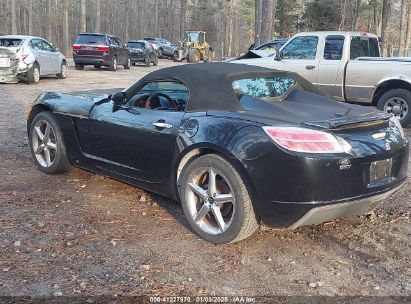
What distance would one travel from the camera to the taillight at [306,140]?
3.51 meters

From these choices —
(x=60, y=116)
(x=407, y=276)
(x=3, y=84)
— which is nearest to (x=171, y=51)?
(x=3, y=84)

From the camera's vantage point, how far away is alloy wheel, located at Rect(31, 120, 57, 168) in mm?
5656

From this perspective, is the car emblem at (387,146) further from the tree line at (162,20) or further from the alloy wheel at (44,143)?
the tree line at (162,20)

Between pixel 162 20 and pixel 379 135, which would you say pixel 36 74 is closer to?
pixel 379 135

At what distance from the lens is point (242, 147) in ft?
12.1

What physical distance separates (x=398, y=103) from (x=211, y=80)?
250 inches

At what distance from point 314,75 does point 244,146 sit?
23.4ft

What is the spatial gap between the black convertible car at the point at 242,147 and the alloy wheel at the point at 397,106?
515cm

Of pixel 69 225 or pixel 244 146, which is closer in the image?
pixel 244 146

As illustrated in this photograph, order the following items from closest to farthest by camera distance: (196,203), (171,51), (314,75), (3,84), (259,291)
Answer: (259,291), (196,203), (314,75), (3,84), (171,51)

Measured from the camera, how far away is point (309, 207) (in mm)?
3525

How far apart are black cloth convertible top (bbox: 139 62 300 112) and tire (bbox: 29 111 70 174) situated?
4.57 ft

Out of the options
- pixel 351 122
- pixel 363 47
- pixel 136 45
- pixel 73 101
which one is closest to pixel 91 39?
pixel 136 45

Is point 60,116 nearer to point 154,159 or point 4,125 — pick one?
point 154,159
